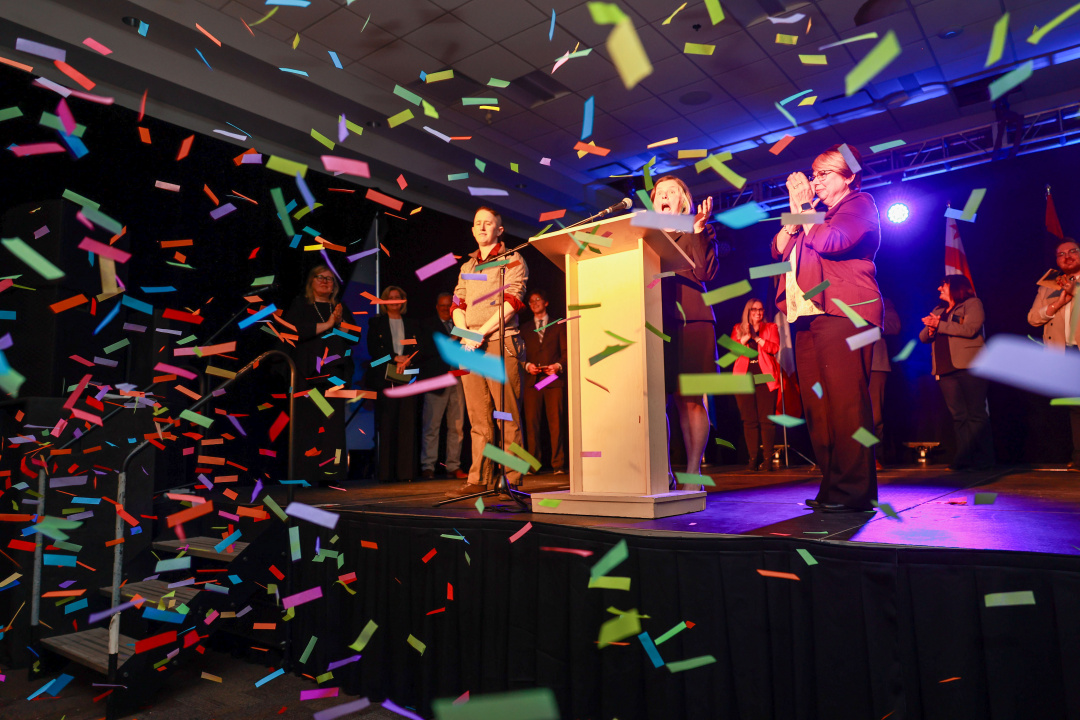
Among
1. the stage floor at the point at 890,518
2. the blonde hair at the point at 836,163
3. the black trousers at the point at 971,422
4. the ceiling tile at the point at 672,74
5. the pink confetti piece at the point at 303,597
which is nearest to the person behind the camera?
the stage floor at the point at 890,518

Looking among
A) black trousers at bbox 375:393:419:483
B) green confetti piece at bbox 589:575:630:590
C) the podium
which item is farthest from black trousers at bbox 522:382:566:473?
green confetti piece at bbox 589:575:630:590

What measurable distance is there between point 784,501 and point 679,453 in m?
5.54

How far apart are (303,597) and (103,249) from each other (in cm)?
258

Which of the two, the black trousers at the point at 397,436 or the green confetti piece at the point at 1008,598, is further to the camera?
the black trousers at the point at 397,436

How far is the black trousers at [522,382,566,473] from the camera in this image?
6605 millimetres

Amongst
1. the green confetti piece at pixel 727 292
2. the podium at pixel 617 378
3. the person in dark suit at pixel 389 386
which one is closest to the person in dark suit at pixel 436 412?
the person in dark suit at pixel 389 386

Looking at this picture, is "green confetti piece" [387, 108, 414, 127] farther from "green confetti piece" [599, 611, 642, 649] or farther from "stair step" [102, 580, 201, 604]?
"green confetti piece" [599, 611, 642, 649]

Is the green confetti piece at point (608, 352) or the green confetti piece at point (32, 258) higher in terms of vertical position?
the green confetti piece at point (32, 258)

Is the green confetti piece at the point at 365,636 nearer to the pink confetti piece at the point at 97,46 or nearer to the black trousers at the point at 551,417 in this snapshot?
the black trousers at the point at 551,417

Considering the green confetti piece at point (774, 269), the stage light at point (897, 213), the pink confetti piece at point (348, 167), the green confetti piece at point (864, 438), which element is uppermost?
the pink confetti piece at point (348, 167)

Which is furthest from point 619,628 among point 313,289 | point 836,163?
point 313,289

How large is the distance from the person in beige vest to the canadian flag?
1700mm

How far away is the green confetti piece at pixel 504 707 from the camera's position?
2.08 metres

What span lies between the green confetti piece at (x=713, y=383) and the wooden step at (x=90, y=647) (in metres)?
2.54
